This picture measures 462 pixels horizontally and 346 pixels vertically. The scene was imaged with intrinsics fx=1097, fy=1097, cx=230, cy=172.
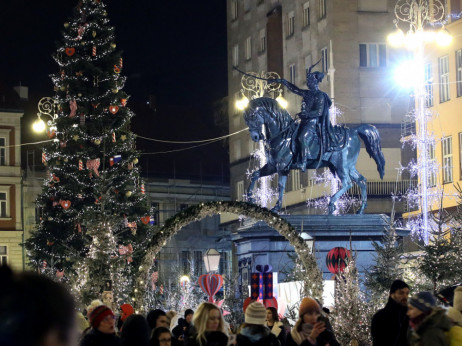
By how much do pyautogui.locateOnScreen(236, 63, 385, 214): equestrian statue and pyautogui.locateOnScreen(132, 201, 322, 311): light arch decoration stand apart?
5883mm

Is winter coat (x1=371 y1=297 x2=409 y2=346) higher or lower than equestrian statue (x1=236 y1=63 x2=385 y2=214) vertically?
lower

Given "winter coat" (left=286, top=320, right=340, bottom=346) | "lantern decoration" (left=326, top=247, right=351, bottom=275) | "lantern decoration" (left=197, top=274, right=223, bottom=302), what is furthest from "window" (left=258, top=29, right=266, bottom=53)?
"winter coat" (left=286, top=320, right=340, bottom=346)

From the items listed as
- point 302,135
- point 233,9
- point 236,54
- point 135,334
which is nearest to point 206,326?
point 135,334

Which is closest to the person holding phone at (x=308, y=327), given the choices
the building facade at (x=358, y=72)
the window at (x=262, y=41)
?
the building facade at (x=358, y=72)

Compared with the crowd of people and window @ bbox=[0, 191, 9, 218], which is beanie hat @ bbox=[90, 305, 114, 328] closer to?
the crowd of people

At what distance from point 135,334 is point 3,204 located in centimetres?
5913

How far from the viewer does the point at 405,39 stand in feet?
114

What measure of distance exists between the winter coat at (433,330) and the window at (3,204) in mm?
60633

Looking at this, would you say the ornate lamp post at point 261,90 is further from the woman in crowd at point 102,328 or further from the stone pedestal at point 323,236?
the woman in crowd at point 102,328

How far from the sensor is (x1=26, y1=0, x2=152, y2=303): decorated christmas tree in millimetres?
40250

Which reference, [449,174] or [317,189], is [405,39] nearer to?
[449,174]

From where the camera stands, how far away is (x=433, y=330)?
6.74 metres

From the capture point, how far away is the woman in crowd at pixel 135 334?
851 centimetres

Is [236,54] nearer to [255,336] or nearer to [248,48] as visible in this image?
[248,48]
